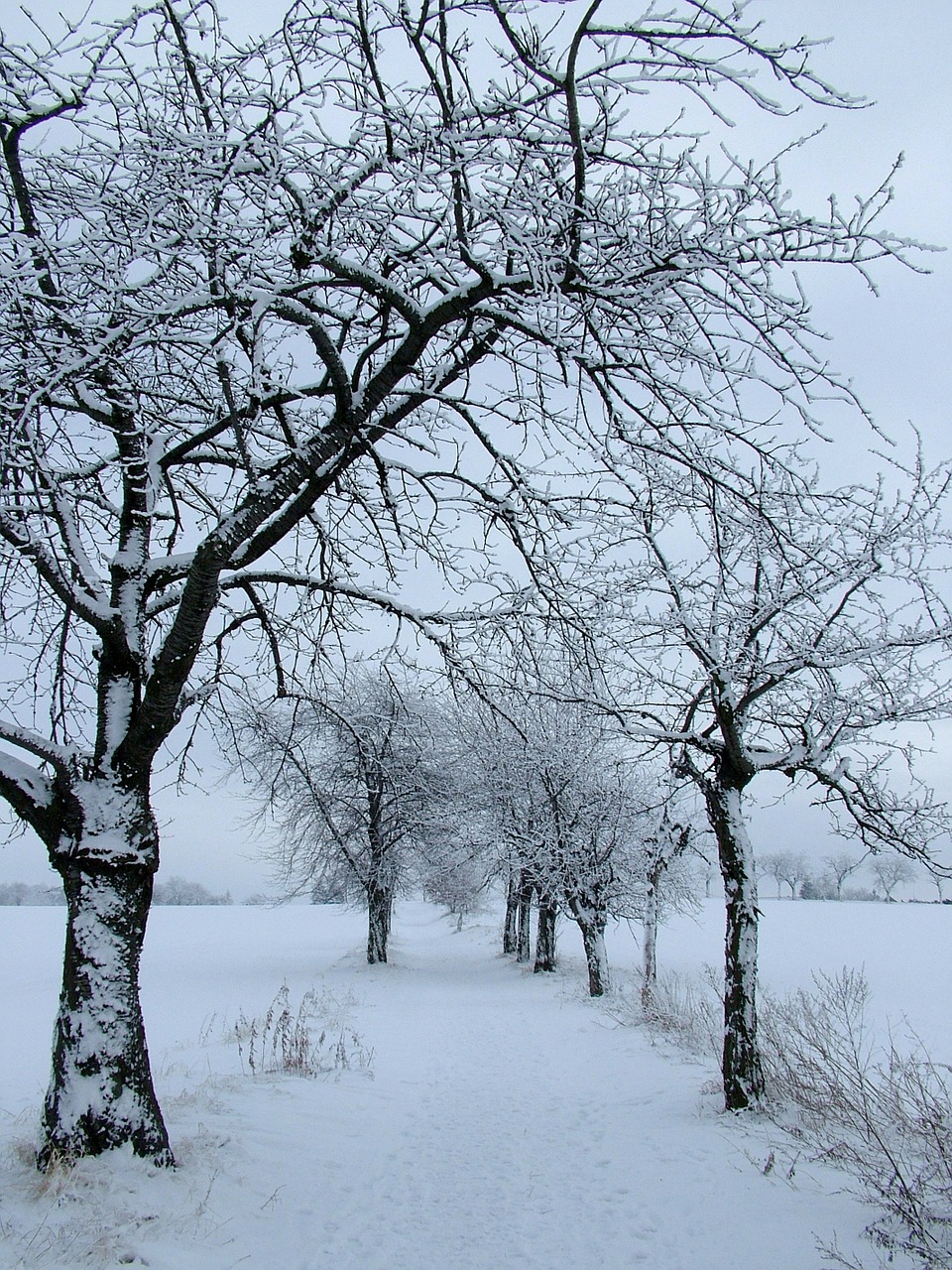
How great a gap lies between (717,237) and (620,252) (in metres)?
0.44

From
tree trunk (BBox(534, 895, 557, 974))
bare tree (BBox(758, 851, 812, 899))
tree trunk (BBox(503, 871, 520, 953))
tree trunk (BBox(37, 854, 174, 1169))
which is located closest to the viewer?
tree trunk (BBox(37, 854, 174, 1169))

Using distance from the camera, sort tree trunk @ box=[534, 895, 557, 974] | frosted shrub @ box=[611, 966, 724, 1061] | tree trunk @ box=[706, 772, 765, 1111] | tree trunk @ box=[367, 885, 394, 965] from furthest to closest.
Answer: tree trunk @ box=[367, 885, 394, 965], tree trunk @ box=[534, 895, 557, 974], frosted shrub @ box=[611, 966, 724, 1061], tree trunk @ box=[706, 772, 765, 1111]

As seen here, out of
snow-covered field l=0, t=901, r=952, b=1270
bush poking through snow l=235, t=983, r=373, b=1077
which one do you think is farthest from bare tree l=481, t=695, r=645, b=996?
bush poking through snow l=235, t=983, r=373, b=1077

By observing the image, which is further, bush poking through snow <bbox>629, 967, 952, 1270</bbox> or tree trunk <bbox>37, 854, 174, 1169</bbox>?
tree trunk <bbox>37, 854, 174, 1169</bbox>

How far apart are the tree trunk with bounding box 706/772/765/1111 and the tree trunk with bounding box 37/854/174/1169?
4.93 meters

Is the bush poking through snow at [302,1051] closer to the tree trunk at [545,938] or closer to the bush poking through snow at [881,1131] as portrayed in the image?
the bush poking through snow at [881,1131]

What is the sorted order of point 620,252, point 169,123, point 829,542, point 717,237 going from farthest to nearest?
point 829,542
point 169,123
point 620,252
point 717,237

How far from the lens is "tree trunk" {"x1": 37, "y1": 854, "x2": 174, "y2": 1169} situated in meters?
4.34

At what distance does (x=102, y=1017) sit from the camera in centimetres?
448

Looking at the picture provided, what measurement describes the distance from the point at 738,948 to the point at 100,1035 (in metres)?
5.41

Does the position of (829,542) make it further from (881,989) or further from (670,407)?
(881,989)

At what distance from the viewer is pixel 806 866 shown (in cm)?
11588

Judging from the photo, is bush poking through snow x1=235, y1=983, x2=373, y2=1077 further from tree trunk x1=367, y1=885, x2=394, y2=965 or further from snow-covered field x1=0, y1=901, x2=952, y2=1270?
tree trunk x1=367, y1=885, x2=394, y2=965

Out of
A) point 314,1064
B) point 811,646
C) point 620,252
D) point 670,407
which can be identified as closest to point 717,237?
point 620,252
